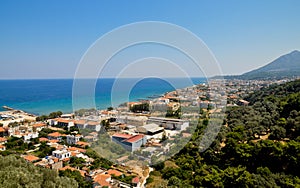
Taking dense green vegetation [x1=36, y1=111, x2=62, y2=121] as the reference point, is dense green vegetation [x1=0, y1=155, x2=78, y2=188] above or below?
above

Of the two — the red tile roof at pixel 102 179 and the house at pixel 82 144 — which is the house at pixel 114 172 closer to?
the red tile roof at pixel 102 179

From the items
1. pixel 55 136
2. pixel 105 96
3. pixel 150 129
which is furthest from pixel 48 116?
pixel 150 129

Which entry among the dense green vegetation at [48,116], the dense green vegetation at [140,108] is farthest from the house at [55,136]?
the dense green vegetation at [48,116]

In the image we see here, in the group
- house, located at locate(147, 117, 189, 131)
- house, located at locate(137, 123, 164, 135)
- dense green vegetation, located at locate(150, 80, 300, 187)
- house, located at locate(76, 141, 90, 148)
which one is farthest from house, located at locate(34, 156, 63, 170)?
house, located at locate(147, 117, 189, 131)

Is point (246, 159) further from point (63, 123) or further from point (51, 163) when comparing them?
point (63, 123)

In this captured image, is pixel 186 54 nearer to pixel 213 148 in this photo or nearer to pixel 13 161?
pixel 13 161

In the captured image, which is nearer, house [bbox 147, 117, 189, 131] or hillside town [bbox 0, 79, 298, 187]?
hillside town [bbox 0, 79, 298, 187]

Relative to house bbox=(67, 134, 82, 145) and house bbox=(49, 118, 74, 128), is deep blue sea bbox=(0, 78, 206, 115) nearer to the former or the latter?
house bbox=(67, 134, 82, 145)

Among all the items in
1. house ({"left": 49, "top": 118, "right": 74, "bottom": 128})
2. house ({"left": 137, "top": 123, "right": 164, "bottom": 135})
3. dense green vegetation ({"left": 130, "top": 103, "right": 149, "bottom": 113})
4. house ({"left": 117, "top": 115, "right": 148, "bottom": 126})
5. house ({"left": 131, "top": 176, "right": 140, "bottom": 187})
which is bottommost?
house ({"left": 131, "top": 176, "right": 140, "bottom": 187})
